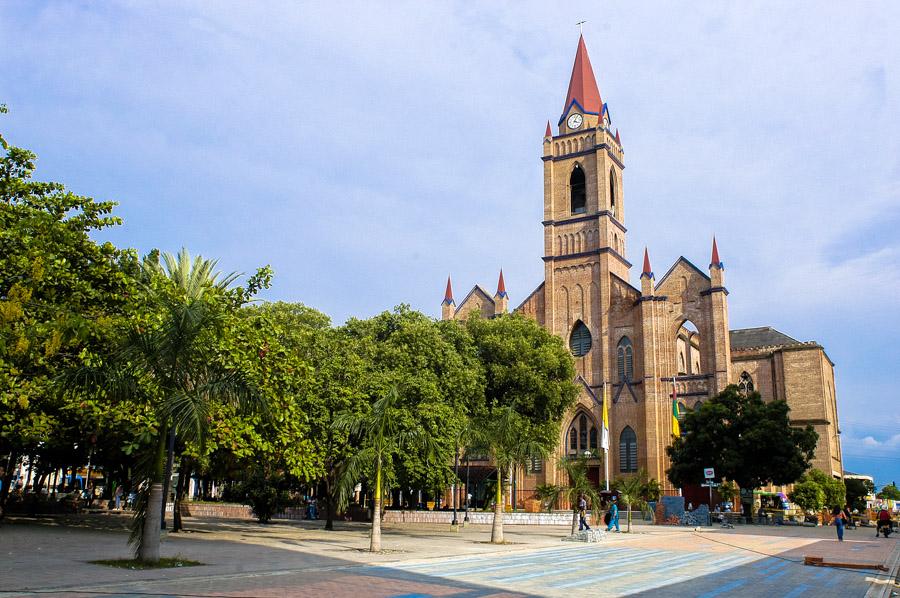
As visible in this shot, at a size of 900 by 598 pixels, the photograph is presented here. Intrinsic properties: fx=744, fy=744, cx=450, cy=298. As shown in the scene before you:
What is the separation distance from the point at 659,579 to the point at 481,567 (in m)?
3.74

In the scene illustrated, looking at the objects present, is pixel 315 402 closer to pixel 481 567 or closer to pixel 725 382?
pixel 481 567

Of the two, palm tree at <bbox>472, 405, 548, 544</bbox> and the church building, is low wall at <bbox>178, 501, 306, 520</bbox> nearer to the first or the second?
palm tree at <bbox>472, 405, 548, 544</bbox>

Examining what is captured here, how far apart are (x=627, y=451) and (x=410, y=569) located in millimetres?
43569

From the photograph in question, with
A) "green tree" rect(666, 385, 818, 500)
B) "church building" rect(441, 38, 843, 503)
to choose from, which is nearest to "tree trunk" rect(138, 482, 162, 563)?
"green tree" rect(666, 385, 818, 500)

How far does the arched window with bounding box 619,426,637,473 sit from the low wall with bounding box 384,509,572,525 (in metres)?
14.2

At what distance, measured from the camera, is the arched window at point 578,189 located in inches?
2488

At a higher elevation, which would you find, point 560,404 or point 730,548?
point 560,404

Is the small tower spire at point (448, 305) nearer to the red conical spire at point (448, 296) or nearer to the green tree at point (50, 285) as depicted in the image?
the red conical spire at point (448, 296)

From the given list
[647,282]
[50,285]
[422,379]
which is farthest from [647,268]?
[50,285]

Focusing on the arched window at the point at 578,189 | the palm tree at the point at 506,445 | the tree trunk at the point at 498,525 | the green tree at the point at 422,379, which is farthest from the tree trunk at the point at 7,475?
the arched window at the point at 578,189

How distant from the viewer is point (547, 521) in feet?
137

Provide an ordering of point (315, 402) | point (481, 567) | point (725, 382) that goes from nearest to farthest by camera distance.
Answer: point (481, 567) < point (315, 402) < point (725, 382)

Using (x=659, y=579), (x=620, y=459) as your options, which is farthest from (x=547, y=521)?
A: (x=659, y=579)

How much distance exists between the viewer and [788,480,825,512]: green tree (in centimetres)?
5419
